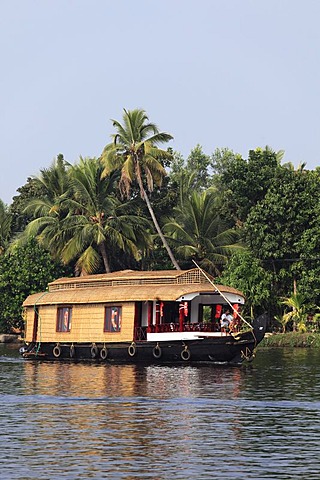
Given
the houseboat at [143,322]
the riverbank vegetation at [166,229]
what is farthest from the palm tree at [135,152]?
the houseboat at [143,322]

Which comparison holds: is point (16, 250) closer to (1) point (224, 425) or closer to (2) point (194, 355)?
(2) point (194, 355)

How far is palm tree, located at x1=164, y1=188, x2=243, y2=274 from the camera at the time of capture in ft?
151

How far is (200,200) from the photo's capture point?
1815 inches

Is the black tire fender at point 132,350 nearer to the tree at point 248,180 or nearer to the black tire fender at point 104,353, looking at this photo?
the black tire fender at point 104,353

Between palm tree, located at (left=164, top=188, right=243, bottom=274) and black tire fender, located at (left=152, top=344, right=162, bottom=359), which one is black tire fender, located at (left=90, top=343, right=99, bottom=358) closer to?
black tire fender, located at (left=152, top=344, right=162, bottom=359)

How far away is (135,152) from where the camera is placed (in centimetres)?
4478

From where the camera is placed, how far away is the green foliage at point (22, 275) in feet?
156

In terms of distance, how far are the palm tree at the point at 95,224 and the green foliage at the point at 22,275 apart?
98.0 inches

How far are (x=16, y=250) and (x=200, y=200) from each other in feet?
32.1

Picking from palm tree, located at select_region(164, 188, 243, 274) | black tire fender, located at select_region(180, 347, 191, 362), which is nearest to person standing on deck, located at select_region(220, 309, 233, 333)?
black tire fender, located at select_region(180, 347, 191, 362)

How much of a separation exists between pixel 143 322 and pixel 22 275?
692 inches

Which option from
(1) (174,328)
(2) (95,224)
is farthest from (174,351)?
(2) (95,224)

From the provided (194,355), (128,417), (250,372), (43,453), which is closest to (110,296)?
(194,355)

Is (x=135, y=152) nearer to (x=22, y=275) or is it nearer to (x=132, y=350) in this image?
(x=22, y=275)
